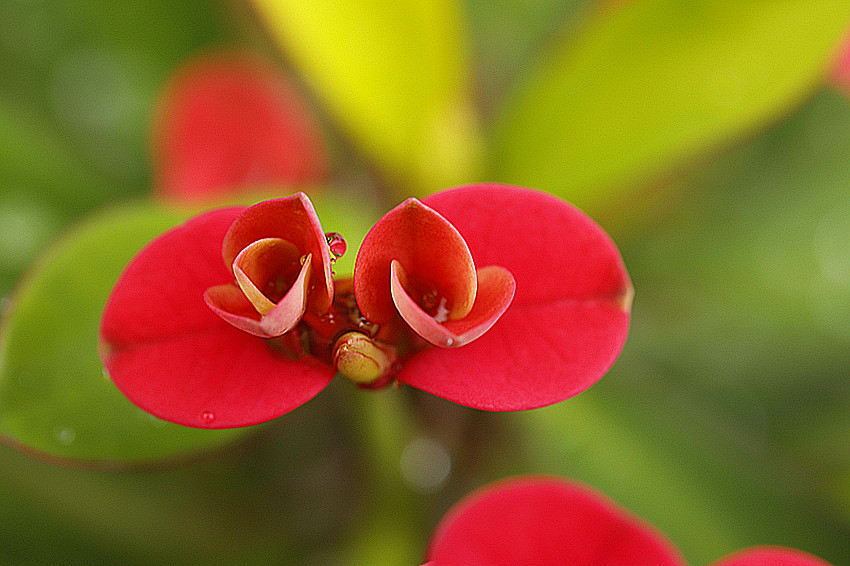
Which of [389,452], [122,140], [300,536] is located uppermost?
[122,140]

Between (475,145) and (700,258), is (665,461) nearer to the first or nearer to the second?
(700,258)

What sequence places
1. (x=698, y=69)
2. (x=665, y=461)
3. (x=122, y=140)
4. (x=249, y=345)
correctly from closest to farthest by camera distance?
(x=249, y=345), (x=698, y=69), (x=665, y=461), (x=122, y=140)

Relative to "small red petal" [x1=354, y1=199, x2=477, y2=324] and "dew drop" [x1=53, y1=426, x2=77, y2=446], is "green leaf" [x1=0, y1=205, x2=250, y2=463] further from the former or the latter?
"small red petal" [x1=354, y1=199, x2=477, y2=324]

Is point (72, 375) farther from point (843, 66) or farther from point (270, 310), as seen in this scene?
point (843, 66)

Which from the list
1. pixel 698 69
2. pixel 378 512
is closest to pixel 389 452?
pixel 378 512

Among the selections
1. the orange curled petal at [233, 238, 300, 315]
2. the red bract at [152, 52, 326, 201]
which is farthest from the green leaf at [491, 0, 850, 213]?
the orange curled petal at [233, 238, 300, 315]

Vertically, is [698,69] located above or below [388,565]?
above
